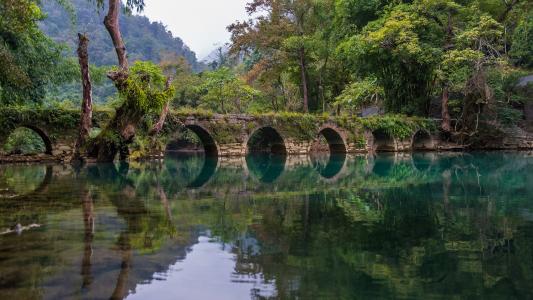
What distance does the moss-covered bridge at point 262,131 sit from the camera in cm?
1878

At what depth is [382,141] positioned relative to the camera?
2919 centimetres

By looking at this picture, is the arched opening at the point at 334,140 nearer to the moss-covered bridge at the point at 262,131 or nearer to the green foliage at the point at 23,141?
the moss-covered bridge at the point at 262,131

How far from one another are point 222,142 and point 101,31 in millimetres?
55287

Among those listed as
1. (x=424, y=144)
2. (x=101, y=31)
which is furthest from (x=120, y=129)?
(x=101, y=31)

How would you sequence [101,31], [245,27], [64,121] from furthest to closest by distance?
[101,31]
[245,27]
[64,121]

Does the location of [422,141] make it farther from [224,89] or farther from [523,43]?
[224,89]

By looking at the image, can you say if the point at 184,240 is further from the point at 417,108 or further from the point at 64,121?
the point at 417,108

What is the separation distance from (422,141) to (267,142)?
975 centimetres

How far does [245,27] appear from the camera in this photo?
30.8 metres

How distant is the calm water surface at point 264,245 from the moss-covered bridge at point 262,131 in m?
11.2

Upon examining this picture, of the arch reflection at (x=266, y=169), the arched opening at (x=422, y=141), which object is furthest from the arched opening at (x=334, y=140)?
the arched opening at (x=422, y=141)

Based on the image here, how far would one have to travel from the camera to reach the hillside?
64812mm

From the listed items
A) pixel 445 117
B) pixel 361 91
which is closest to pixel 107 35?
pixel 361 91

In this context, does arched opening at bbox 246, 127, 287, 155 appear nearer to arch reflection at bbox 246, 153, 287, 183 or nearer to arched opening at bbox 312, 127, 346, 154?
arch reflection at bbox 246, 153, 287, 183
